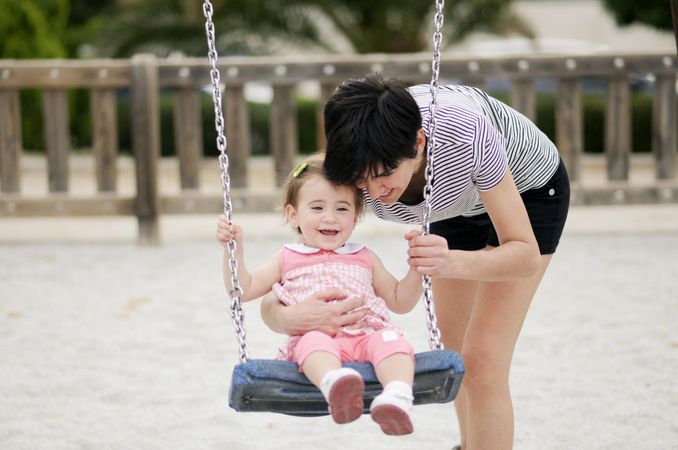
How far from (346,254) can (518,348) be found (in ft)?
8.37

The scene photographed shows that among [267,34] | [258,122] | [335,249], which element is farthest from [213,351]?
[258,122]

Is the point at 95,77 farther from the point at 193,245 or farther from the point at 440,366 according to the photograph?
the point at 440,366

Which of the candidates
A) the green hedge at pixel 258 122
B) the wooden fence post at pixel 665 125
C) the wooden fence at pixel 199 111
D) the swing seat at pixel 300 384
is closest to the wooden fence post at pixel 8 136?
the wooden fence at pixel 199 111

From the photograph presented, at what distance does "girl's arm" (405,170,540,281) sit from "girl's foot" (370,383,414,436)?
0.30 metres

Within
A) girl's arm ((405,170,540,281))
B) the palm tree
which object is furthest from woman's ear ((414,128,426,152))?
the palm tree

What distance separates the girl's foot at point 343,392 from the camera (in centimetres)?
250

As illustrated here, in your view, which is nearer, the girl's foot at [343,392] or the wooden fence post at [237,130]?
the girl's foot at [343,392]

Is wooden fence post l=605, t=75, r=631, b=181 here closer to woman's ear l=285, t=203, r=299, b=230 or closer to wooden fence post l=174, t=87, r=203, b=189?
wooden fence post l=174, t=87, r=203, b=189

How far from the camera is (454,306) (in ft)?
10.7

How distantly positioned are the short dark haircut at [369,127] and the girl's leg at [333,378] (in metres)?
0.45

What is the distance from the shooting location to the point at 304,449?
3.86 metres

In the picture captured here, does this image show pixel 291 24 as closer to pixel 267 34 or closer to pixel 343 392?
pixel 267 34

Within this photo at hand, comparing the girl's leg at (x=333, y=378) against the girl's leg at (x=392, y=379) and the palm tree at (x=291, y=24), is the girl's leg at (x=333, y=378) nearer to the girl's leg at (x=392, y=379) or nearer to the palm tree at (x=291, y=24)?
the girl's leg at (x=392, y=379)

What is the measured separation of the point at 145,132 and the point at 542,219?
5.62 m
